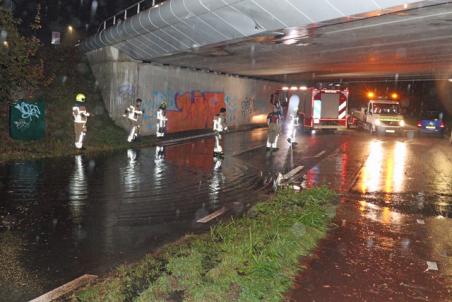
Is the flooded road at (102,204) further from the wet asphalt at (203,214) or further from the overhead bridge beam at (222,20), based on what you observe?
the overhead bridge beam at (222,20)

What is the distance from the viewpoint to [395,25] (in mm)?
13016

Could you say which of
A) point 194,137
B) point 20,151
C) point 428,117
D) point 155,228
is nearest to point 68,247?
point 155,228

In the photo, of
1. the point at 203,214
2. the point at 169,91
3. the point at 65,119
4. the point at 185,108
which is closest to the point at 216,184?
the point at 203,214

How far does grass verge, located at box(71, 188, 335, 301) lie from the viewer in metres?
4.63

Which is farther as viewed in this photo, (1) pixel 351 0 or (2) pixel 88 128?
(2) pixel 88 128

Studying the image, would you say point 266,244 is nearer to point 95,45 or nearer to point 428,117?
point 95,45

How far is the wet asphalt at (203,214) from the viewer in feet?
17.7

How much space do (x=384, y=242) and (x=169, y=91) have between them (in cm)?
1989

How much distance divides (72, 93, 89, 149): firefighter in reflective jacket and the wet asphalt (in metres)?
1.22

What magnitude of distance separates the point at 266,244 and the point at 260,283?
4.09 ft

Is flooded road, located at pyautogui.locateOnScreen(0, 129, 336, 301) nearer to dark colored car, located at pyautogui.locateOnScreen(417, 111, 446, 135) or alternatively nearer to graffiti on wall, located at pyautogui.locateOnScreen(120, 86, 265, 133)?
graffiti on wall, located at pyautogui.locateOnScreen(120, 86, 265, 133)

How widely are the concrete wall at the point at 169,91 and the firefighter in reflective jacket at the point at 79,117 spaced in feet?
18.8

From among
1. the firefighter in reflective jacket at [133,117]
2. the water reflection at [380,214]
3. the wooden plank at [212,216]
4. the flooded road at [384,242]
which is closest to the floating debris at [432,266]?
the flooded road at [384,242]

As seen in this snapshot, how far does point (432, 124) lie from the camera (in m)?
31.2
